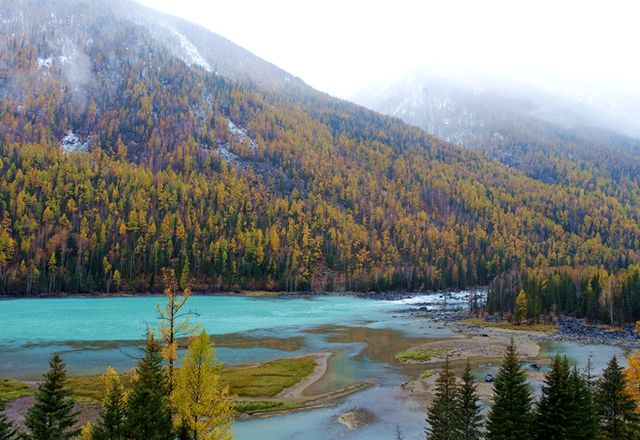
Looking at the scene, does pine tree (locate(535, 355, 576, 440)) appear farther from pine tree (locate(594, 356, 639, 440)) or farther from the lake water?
the lake water

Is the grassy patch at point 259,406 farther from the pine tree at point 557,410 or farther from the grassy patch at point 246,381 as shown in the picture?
the pine tree at point 557,410

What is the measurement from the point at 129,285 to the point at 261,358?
382ft

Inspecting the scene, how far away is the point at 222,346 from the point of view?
246 feet

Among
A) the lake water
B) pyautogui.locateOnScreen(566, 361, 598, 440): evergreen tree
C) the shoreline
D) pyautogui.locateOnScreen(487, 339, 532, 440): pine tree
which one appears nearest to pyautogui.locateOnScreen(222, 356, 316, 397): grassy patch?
the lake water

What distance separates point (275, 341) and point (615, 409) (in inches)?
2355

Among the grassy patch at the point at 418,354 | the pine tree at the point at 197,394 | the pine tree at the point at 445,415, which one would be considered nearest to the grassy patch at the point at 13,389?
the pine tree at the point at 197,394

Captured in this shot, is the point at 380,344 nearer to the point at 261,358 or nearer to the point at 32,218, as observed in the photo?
the point at 261,358

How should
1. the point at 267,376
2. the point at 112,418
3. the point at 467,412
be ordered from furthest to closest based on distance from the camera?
the point at 267,376, the point at 467,412, the point at 112,418

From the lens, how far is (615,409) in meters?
27.7

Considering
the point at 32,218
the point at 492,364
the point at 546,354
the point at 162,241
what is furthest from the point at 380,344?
the point at 32,218

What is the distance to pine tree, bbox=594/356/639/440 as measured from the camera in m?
27.0

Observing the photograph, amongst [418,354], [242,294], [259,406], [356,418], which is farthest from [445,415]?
[242,294]

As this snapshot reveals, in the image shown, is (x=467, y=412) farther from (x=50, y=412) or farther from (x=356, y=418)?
(x=50, y=412)

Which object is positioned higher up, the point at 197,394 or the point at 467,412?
the point at 197,394
